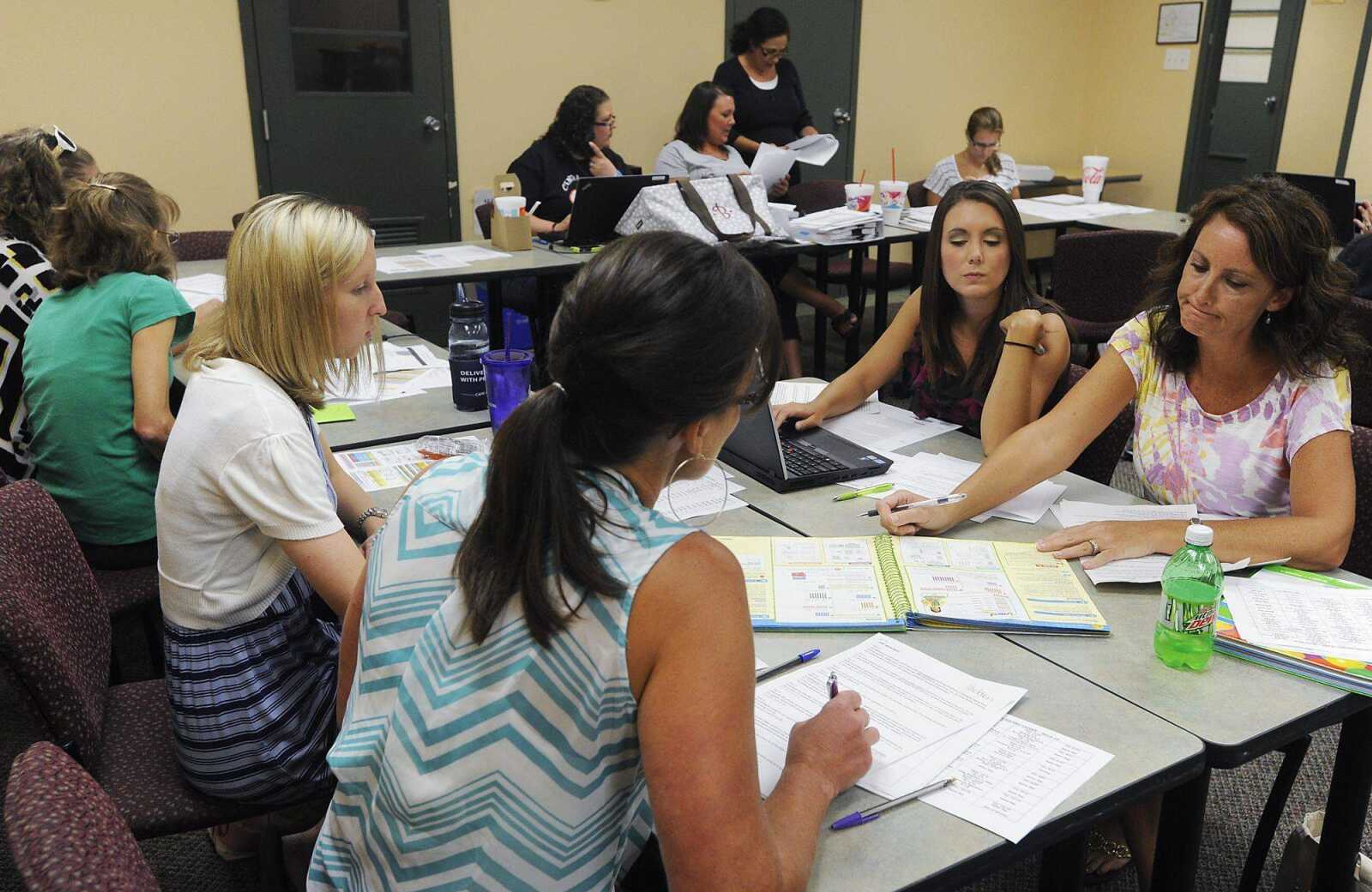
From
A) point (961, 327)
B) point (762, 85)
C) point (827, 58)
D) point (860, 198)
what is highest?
point (827, 58)

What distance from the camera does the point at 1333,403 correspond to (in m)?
1.71

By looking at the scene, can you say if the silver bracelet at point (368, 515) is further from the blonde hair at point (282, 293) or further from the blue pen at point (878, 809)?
the blue pen at point (878, 809)

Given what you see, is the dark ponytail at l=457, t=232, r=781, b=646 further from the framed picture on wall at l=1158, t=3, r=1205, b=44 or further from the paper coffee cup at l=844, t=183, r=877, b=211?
the framed picture on wall at l=1158, t=3, r=1205, b=44

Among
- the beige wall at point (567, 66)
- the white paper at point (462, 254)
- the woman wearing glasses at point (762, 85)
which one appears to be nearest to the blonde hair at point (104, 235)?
the white paper at point (462, 254)

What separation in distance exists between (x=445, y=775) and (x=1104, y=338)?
3967 millimetres

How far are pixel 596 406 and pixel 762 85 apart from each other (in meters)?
5.18

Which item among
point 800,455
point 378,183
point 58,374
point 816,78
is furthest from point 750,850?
point 816,78

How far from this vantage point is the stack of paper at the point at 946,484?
5.92 feet

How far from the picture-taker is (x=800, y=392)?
→ 2455mm

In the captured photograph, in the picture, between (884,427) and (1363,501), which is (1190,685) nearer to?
(1363,501)

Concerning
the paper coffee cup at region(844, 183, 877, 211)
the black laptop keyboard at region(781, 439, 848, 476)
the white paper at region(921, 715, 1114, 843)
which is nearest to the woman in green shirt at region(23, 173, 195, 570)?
the black laptop keyboard at region(781, 439, 848, 476)

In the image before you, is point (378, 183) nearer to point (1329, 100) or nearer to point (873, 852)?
point (873, 852)

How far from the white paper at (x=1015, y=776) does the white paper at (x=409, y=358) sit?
1.84 metres

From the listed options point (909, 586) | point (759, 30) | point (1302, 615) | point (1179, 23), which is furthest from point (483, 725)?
point (1179, 23)
